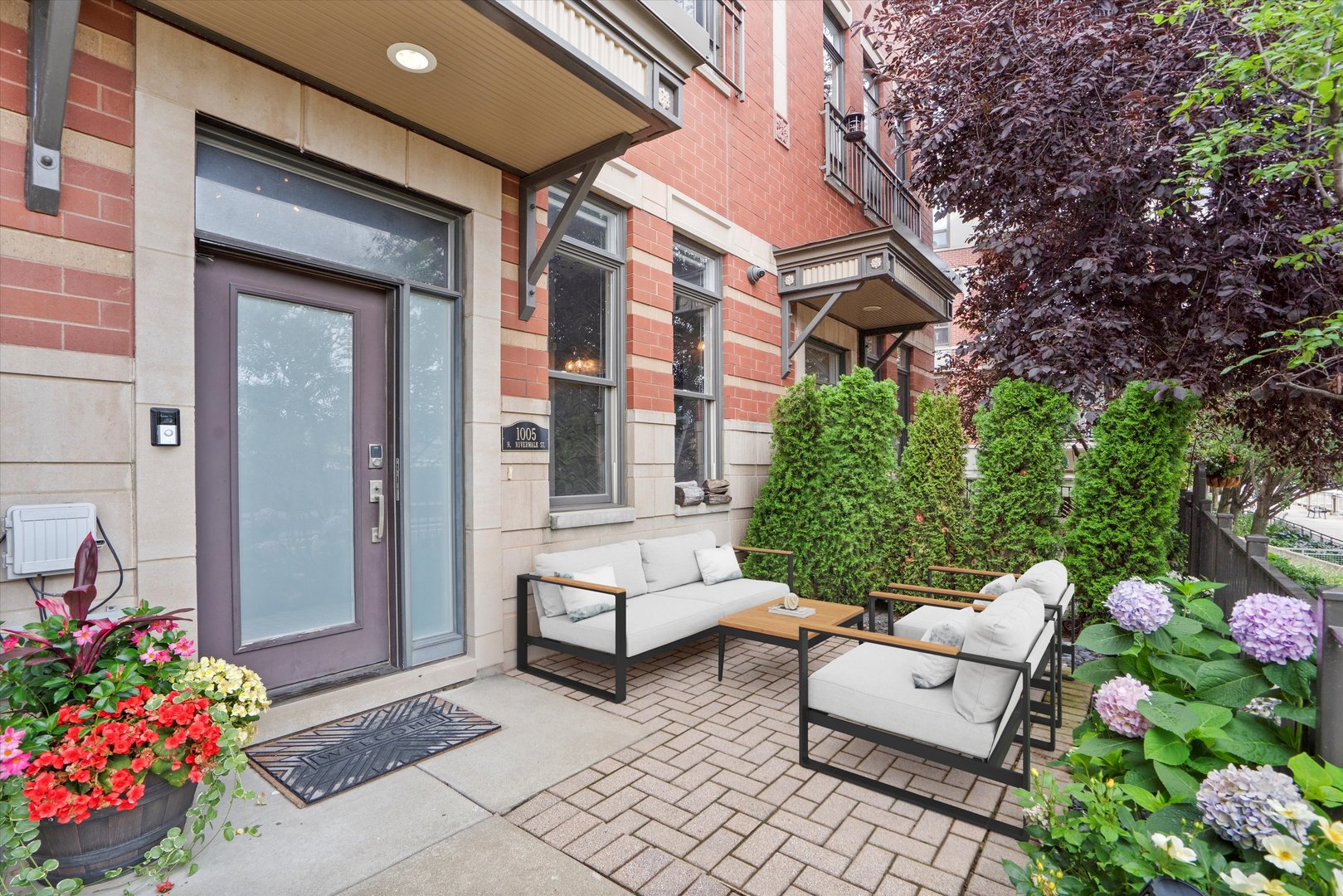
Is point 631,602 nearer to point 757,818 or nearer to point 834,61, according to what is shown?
point 757,818

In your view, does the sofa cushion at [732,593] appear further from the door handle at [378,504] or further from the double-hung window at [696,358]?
the door handle at [378,504]

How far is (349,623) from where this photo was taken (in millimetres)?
3457

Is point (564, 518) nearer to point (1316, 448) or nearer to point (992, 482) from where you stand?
point (992, 482)

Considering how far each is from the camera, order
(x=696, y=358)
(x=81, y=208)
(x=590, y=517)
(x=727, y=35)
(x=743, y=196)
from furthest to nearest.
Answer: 1. (x=743, y=196)
2. (x=727, y=35)
3. (x=696, y=358)
4. (x=590, y=517)
5. (x=81, y=208)

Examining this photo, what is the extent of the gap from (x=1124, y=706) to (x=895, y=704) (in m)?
0.95

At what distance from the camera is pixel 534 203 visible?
13.7ft

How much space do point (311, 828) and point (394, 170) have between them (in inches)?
127

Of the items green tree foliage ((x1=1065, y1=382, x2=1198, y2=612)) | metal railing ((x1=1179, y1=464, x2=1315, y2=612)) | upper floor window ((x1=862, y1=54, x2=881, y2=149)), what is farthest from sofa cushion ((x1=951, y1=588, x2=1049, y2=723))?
upper floor window ((x1=862, y1=54, x2=881, y2=149))

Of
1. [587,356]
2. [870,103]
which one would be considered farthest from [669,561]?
[870,103]

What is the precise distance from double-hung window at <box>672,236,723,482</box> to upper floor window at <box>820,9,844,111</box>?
4099 millimetres

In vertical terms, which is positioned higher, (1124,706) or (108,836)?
(1124,706)

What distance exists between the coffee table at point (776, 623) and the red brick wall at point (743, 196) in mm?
1945

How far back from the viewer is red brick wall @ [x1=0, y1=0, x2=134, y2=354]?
7.71ft

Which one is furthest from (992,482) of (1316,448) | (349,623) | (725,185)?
(349,623)
